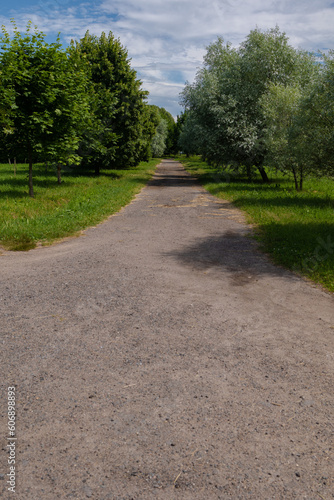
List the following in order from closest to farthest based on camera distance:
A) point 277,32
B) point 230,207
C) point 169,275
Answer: point 169,275 → point 230,207 → point 277,32

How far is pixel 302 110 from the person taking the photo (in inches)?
590

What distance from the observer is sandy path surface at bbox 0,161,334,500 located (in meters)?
2.53

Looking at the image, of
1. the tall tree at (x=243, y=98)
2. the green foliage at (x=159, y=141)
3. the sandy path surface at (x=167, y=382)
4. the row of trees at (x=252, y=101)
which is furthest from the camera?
the green foliage at (x=159, y=141)

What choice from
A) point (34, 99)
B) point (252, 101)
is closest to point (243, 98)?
point (252, 101)

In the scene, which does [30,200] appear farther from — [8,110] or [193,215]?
[193,215]

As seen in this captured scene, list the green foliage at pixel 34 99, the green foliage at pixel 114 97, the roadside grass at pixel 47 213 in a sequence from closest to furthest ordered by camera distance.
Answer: the roadside grass at pixel 47 213
the green foliage at pixel 34 99
the green foliage at pixel 114 97

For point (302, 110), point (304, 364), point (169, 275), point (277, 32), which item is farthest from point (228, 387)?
point (277, 32)

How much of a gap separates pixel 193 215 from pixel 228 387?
34.3ft

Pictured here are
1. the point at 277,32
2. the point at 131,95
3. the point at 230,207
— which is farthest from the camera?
the point at 131,95

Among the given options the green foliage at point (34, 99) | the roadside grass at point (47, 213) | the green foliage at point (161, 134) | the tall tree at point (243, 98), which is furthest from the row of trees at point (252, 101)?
the green foliage at point (161, 134)

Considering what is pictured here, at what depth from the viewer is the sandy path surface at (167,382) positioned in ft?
8.30

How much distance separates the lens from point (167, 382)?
3.54 m

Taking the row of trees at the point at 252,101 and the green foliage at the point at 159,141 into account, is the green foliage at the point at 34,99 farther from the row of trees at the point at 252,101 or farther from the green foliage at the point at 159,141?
the green foliage at the point at 159,141

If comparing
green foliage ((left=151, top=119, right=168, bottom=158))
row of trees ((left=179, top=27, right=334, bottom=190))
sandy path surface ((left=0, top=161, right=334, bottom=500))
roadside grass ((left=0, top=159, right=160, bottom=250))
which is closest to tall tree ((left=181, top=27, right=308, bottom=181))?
row of trees ((left=179, top=27, right=334, bottom=190))
